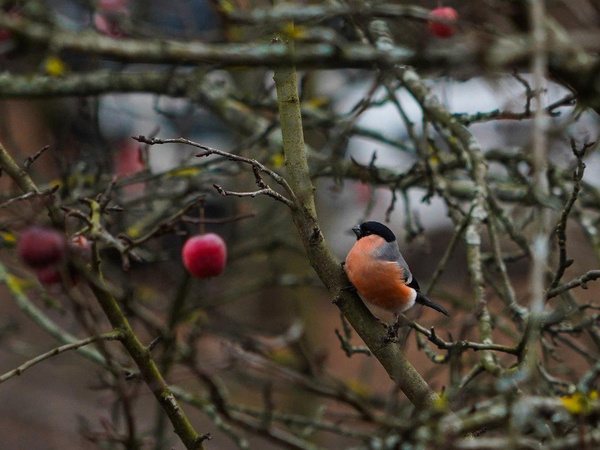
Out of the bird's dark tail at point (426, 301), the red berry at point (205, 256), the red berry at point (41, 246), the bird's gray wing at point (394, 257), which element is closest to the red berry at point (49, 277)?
the red berry at point (41, 246)

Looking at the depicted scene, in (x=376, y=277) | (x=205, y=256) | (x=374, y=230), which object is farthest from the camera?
(x=205, y=256)

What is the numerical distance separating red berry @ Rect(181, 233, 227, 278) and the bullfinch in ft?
1.95

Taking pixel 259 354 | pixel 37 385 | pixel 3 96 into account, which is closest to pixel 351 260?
pixel 259 354

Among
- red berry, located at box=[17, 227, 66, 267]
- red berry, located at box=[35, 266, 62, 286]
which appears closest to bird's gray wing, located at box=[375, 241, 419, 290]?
red berry, located at box=[35, 266, 62, 286]

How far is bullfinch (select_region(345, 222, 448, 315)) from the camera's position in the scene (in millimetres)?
2193

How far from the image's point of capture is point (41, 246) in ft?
4.80

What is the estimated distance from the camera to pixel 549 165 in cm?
330

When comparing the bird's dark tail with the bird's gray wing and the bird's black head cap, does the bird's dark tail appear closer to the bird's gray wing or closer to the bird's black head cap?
the bird's gray wing

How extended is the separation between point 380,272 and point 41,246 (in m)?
1.17

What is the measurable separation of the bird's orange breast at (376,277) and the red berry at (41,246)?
999 millimetres

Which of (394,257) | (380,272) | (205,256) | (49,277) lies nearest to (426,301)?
(394,257)

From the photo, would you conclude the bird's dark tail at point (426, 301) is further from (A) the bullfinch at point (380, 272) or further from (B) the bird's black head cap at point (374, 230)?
(B) the bird's black head cap at point (374, 230)

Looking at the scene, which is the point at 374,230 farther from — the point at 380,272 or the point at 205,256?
the point at 205,256

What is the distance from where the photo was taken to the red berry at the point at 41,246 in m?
1.47
